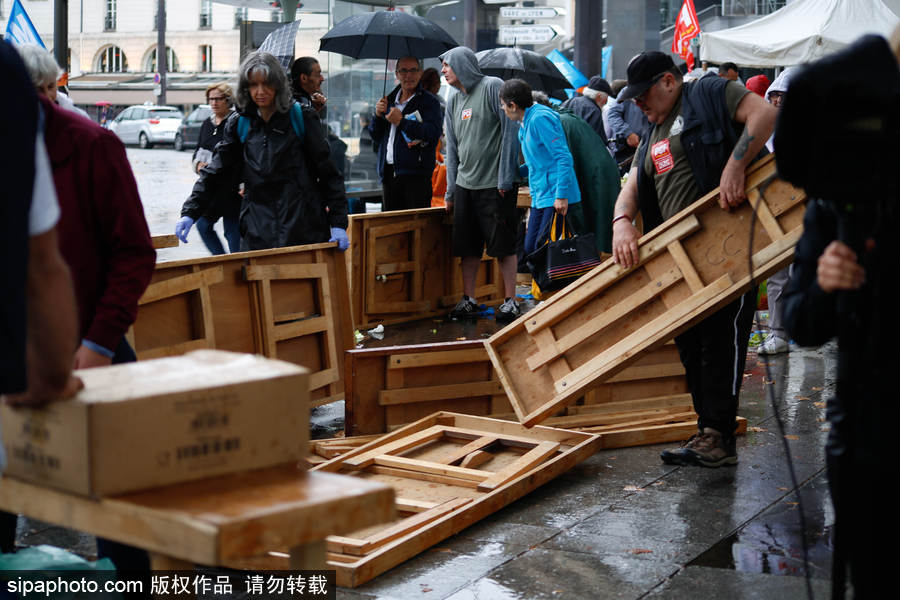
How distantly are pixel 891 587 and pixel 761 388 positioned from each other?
18.4 ft

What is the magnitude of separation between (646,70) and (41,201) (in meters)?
3.87

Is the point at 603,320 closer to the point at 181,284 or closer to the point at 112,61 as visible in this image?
the point at 181,284

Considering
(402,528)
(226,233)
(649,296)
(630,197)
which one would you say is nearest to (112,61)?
(226,233)

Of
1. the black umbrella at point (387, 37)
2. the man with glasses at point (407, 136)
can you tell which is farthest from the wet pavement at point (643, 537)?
the black umbrella at point (387, 37)

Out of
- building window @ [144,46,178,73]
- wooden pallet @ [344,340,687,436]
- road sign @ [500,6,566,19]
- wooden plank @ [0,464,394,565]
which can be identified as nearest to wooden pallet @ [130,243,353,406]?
wooden pallet @ [344,340,687,436]

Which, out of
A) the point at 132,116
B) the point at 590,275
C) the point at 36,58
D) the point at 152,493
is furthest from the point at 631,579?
Result: the point at 132,116

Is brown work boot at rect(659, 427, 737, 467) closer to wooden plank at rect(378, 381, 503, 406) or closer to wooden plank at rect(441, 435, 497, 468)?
wooden plank at rect(441, 435, 497, 468)

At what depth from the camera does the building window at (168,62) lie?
7288cm

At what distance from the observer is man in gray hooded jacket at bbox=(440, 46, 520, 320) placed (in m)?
9.84

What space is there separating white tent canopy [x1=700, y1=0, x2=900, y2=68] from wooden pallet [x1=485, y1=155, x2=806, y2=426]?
1120 centimetres

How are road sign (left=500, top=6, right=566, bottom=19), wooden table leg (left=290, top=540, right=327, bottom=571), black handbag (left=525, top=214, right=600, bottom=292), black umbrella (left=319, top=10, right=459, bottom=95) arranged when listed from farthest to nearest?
road sign (left=500, top=6, right=566, bottom=19) → black umbrella (left=319, top=10, right=459, bottom=95) → black handbag (left=525, top=214, right=600, bottom=292) → wooden table leg (left=290, top=540, right=327, bottom=571)

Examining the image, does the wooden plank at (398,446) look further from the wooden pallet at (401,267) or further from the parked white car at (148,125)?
the parked white car at (148,125)

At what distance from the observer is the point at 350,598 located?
4305 mm

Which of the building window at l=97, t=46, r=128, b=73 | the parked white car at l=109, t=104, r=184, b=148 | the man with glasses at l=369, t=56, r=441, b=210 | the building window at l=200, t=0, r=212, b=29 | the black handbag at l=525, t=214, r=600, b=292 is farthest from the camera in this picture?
the building window at l=97, t=46, r=128, b=73
